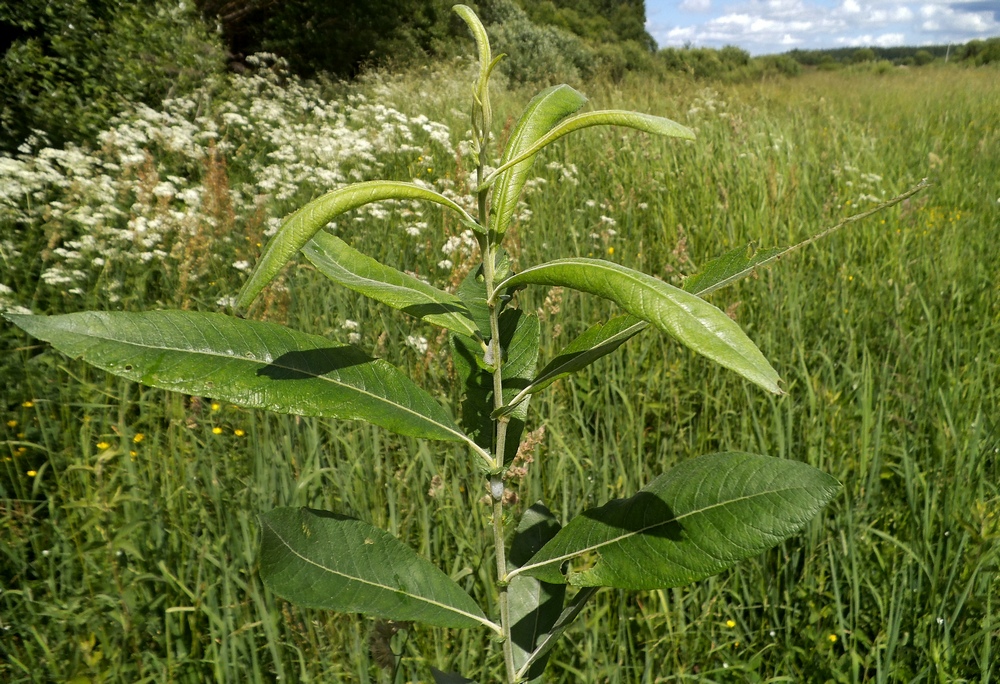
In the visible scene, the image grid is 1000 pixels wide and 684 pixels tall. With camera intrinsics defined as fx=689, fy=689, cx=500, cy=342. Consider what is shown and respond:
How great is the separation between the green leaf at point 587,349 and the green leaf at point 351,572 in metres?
0.21

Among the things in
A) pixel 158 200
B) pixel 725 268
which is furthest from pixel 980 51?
pixel 725 268

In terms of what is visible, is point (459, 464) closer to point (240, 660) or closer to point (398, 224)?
point (240, 660)

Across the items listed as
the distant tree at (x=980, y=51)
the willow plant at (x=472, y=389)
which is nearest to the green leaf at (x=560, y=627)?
the willow plant at (x=472, y=389)

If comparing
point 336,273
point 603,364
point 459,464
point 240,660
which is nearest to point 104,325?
point 336,273

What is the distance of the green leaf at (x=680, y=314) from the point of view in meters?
0.43

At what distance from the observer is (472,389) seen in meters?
0.78

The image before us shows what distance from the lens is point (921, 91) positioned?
8.86 metres

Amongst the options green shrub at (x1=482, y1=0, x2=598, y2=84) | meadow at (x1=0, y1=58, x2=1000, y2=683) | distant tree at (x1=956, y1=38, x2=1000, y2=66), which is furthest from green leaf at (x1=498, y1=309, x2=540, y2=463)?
distant tree at (x1=956, y1=38, x2=1000, y2=66)

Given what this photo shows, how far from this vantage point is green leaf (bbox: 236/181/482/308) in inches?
19.0

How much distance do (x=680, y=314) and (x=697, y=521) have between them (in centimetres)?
28

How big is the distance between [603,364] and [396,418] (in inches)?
73.2

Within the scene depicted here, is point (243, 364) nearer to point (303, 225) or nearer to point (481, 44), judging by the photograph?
point (303, 225)

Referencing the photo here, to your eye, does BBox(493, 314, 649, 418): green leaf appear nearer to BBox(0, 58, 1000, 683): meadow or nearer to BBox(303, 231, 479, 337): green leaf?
BBox(303, 231, 479, 337): green leaf

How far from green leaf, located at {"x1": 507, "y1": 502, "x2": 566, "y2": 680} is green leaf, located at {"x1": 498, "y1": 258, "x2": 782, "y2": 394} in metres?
0.42
